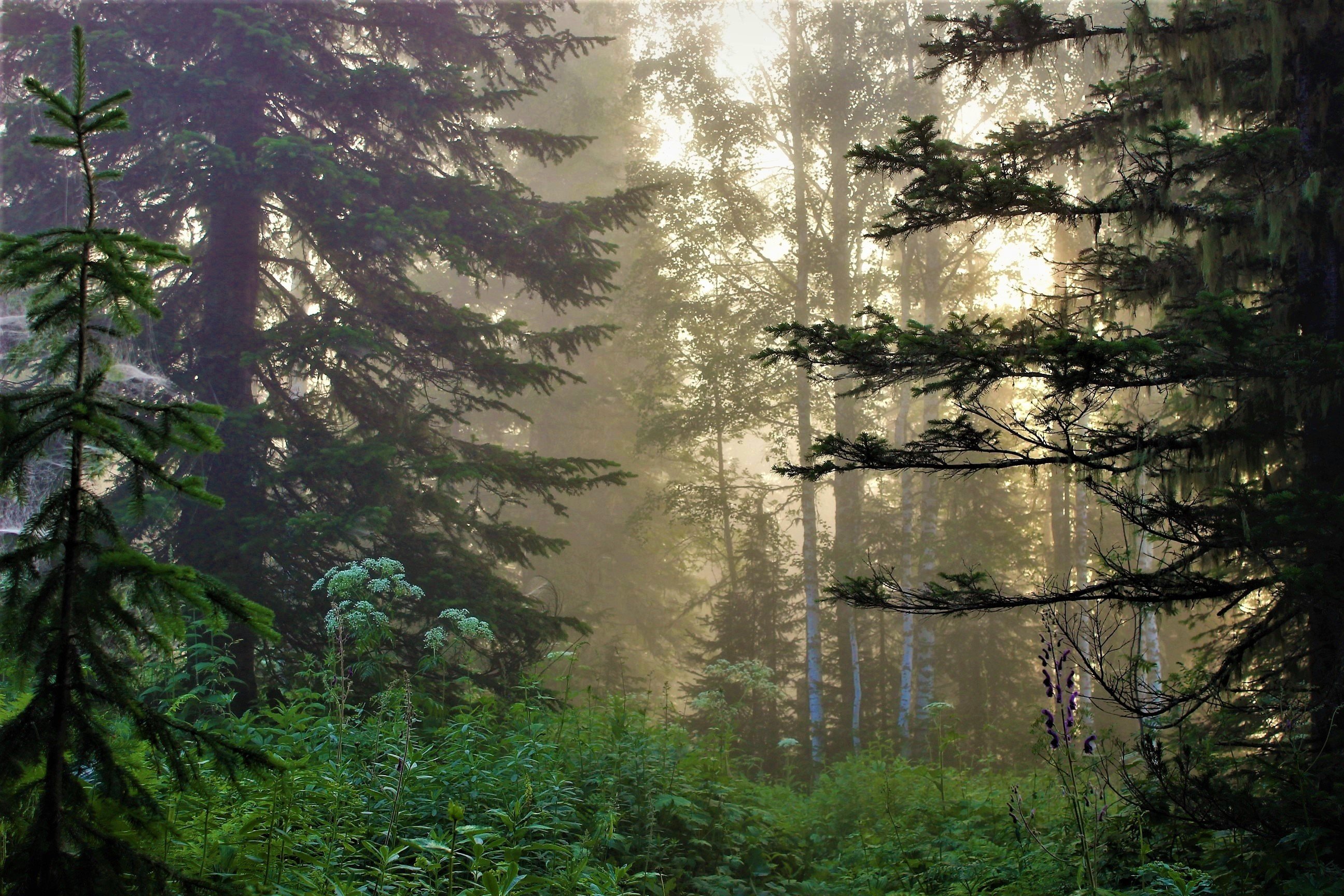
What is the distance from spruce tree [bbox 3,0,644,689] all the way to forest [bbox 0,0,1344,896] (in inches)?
3.2

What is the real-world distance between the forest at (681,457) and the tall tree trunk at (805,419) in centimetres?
14

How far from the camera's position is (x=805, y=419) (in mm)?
17016

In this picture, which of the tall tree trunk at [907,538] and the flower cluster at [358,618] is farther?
the tall tree trunk at [907,538]

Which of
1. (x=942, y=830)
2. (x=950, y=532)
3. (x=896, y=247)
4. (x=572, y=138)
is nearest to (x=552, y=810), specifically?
(x=942, y=830)

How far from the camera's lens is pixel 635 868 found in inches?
199

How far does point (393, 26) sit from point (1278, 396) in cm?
1278

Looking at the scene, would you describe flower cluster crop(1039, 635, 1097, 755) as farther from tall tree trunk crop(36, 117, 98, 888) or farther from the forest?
tall tree trunk crop(36, 117, 98, 888)

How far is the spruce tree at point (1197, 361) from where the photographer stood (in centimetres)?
427

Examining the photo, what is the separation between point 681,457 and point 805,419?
13.4 ft

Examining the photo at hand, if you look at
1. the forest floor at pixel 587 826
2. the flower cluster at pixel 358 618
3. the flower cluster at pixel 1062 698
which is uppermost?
the flower cluster at pixel 358 618

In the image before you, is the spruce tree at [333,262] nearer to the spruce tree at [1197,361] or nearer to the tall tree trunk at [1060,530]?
the spruce tree at [1197,361]

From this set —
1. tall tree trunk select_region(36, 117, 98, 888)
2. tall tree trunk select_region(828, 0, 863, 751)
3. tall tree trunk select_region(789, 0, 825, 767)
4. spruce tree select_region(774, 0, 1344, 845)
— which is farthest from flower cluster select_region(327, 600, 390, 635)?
tall tree trunk select_region(828, 0, 863, 751)

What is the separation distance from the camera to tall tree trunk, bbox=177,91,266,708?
31.6ft

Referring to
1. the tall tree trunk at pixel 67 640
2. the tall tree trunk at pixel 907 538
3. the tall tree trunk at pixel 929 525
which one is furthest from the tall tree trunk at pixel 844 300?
the tall tree trunk at pixel 67 640
